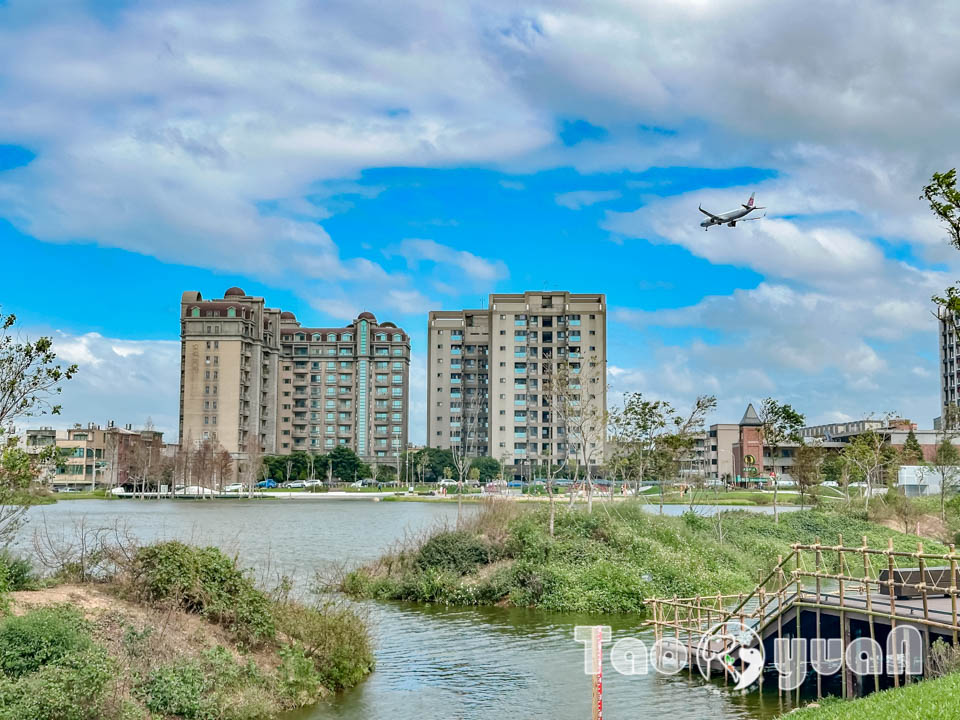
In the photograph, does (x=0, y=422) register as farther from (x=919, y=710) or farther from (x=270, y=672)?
(x=919, y=710)

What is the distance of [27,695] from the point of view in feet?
42.9

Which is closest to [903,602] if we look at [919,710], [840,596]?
[840,596]

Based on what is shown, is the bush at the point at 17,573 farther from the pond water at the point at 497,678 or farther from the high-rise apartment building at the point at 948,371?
the high-rise apartment building at the point at 948,371

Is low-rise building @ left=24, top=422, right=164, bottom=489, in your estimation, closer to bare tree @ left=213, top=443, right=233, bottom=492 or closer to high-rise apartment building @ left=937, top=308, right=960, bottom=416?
bare tree @ left=213, top=443, right=233, bottom=492

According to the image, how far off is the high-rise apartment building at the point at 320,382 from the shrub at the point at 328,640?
129740mm

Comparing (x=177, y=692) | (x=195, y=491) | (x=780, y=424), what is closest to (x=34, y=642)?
(x=177, y=692)

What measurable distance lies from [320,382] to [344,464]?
2846 centimetres

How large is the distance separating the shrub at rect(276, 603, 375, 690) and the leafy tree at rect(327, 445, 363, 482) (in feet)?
389

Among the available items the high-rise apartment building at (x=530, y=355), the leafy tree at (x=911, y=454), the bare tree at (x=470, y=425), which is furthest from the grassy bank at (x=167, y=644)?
the bare tree at (x=470, y=425)

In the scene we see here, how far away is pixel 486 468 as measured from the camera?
5010 inches

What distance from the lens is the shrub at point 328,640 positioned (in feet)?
62.6

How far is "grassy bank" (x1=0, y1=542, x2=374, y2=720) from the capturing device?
45.3ft

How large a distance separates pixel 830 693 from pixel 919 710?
6811mm

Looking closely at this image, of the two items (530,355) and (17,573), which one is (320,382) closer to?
(530,355)
